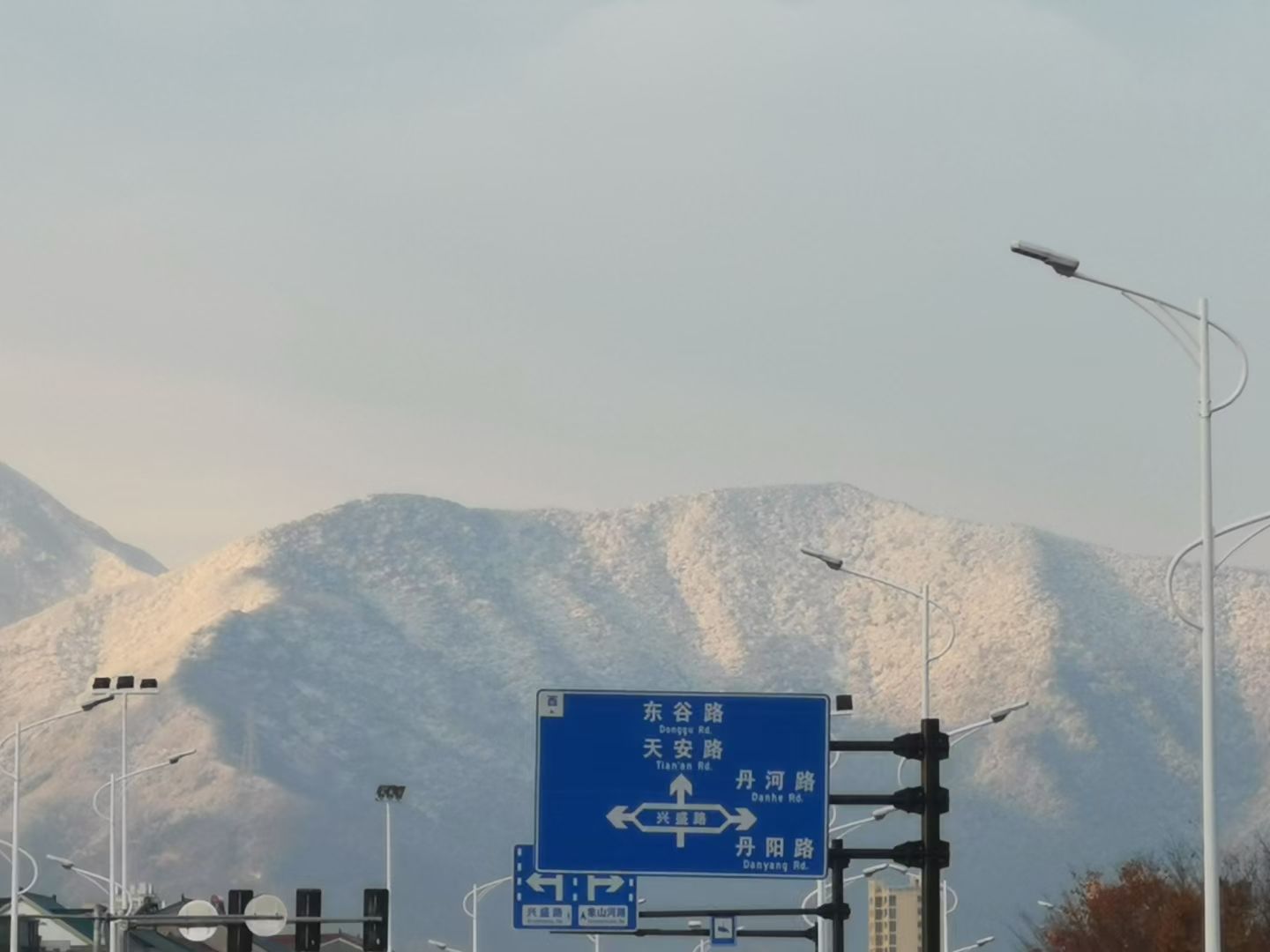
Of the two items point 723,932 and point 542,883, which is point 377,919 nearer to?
point 542,883

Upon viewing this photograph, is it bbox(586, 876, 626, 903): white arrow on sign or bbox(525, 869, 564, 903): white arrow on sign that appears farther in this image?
bbox(525, 869, 564, 903): white arrow on sign

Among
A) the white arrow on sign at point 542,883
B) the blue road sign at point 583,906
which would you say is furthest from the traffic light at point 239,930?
the white arrow on sign at point 542,883

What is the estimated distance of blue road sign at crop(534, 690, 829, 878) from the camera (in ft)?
101

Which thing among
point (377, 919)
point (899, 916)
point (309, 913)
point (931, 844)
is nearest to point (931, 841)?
point (931, 844)

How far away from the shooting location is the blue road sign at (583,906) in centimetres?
4128

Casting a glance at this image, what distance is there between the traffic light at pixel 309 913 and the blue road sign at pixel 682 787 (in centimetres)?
626

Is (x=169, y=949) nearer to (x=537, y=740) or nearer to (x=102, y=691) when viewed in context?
(x=102, y=691)

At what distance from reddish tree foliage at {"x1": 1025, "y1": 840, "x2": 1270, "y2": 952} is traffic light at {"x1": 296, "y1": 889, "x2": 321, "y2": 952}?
33.4 metres

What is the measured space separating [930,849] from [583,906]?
14.4 m

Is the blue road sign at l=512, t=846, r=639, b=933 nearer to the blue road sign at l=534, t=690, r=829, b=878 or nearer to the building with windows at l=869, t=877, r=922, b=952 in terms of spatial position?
the blue road sign at l=534, t=690, r=829, b=878

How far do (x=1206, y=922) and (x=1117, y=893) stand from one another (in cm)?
5621

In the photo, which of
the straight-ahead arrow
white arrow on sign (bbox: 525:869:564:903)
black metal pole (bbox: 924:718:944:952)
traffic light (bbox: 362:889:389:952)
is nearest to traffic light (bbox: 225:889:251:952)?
traffic light (bbox: 362:889:389:952)

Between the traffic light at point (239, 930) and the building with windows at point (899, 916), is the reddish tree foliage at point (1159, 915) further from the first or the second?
the building with windows at point (899, 916)

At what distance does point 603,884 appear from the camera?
42.5 meters
